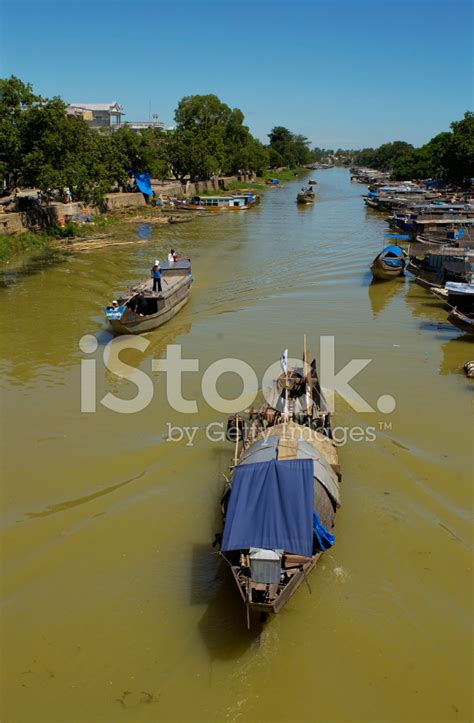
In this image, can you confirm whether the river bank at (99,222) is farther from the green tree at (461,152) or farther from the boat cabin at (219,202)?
the green tree at (461,152)

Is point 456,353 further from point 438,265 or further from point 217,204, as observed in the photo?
point 217,204

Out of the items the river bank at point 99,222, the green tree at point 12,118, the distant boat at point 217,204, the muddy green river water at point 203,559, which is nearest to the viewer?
the muddy green river water at point 203,559

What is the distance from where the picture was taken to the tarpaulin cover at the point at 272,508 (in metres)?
8.06

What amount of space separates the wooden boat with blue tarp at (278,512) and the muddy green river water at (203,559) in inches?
29.6

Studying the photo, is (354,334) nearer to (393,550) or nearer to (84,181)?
(393,550)

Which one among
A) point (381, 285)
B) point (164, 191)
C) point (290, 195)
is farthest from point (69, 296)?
point (290, 195)

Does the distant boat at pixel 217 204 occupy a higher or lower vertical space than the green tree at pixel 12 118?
lower

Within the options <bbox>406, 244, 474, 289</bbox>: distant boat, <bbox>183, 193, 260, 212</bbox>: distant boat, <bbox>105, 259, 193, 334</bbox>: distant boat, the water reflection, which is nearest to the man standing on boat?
<bbox>105, 259, 193, 334</bbox>: distant boat

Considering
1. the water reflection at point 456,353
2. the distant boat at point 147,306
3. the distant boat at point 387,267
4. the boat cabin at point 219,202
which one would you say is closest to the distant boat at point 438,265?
the distant boat at point 387,267

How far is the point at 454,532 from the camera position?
9953mm

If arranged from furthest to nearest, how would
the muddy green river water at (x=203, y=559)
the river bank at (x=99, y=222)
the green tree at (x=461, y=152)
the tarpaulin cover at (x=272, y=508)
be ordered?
the green tree at (x=461, y=152)
the river bank at (x=99, y=222)
the tarpaulin cover at (x=272, y=508)
the muddy green river water at (x=203, y=559)

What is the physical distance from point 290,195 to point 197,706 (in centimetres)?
7723

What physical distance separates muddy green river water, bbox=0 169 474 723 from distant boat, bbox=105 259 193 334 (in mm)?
1006

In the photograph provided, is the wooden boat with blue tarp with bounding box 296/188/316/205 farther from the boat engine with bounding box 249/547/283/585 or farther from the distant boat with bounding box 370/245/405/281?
the boat engine with bounding box 249/547/283/585
